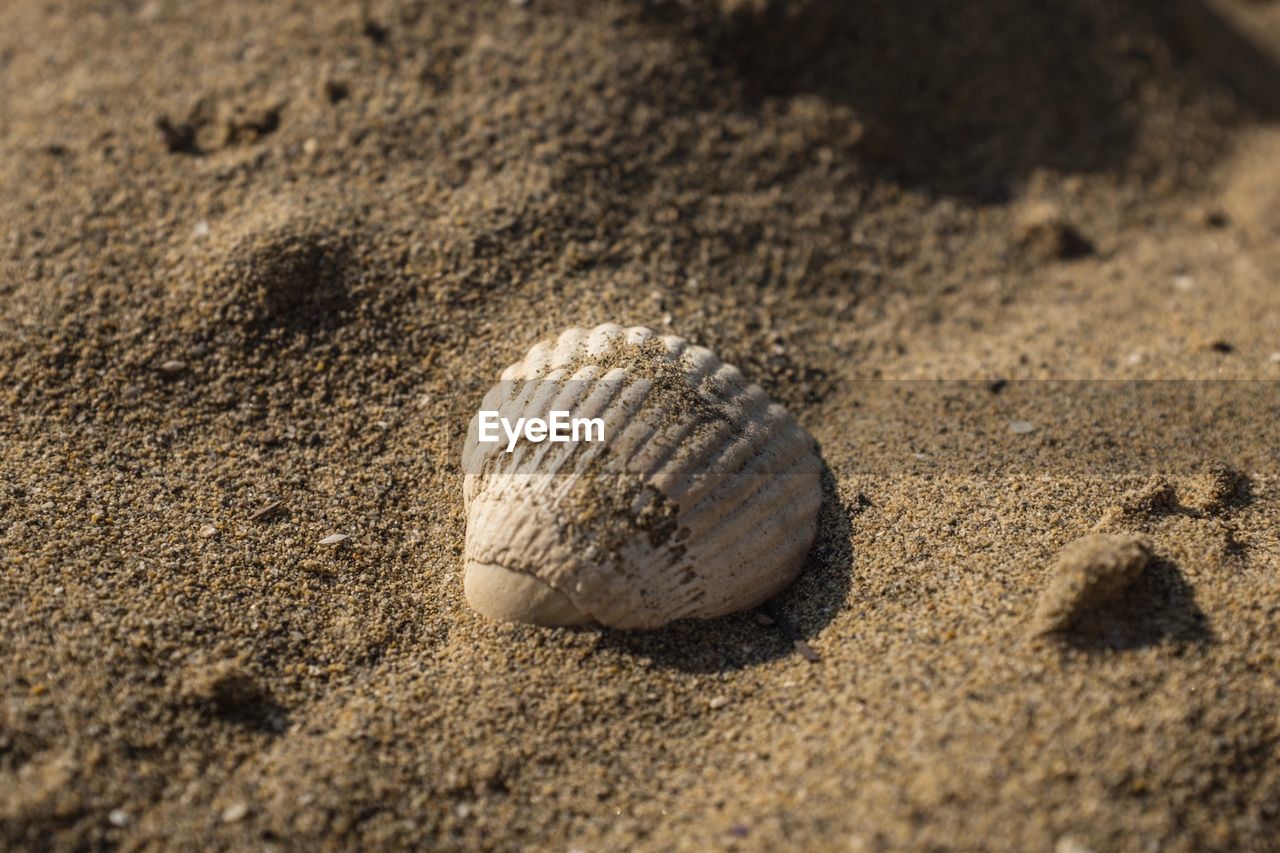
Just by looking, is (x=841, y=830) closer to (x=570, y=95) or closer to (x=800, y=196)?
(x=800, y=196)

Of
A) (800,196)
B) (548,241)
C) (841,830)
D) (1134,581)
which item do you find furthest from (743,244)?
(841,830)

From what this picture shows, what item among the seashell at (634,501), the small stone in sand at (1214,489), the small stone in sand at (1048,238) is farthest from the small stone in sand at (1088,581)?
the small stone in sand at (1048,238)

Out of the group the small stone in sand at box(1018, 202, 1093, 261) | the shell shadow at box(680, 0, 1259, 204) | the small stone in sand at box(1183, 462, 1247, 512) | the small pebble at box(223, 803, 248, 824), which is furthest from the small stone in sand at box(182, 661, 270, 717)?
the small stone in sand at box(1018, 202, 1093, 261)

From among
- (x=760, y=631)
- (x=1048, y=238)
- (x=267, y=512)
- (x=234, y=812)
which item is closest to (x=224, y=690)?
(x=234, y=812)

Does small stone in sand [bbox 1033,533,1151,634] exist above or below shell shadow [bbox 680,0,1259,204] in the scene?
below

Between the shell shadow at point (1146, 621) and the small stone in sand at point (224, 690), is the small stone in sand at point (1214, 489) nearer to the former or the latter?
the shell shadow at point (1146, 621)

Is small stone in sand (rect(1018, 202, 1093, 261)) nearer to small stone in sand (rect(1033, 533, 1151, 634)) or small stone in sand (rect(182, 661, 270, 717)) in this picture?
small stone in sand (rect(1033, 533, 1151, 634))

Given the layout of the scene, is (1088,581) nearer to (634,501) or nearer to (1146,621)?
(1146,621)

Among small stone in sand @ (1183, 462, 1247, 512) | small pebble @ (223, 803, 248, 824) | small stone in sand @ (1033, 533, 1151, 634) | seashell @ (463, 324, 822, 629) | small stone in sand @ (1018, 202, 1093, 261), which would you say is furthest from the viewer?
small stone in sand @ (1018, 202, 1093, 261)

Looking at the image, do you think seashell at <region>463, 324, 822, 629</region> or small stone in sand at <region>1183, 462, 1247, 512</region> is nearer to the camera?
seashell at <region>463, 324, 822, 629</region>
